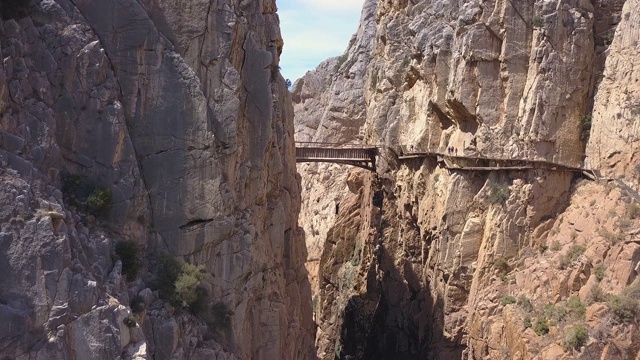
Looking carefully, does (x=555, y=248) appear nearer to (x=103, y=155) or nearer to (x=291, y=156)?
(x=291, y=156)

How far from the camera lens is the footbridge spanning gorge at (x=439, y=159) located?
3828cm

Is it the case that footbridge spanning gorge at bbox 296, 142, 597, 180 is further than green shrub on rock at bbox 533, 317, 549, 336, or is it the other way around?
footbridge spanning gorge at bbox 296, 142, 597, 180

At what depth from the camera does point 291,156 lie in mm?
35594

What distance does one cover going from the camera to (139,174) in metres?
26.3

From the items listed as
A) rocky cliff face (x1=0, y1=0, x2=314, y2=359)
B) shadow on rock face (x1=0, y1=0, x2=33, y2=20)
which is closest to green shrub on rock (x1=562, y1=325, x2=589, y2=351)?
rocky cliff face (x1=0, y1=0, x2=314, y2=359)

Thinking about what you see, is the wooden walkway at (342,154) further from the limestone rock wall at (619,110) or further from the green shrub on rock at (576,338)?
the green shrub on rock at (576,338)

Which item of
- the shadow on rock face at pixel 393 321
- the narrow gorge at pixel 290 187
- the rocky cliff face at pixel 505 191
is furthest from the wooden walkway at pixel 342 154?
the shadow on rock face at pixel 393 321

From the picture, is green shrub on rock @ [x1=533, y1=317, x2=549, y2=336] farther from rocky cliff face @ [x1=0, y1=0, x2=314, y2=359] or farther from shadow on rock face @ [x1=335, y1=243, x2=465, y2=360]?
rocky cliff face @ [x1=0, y1=0, x2=314, y2=359]

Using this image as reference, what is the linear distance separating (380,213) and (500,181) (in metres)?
13.8

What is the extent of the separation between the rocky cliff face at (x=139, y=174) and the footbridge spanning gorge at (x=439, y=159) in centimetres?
1204

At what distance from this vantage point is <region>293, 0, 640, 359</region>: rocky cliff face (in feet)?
112

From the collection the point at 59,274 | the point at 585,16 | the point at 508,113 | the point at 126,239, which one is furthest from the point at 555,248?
the point at 59,274

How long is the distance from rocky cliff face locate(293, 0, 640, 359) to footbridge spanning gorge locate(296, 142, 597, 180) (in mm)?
418

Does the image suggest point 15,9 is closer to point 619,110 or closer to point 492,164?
point 492,164
